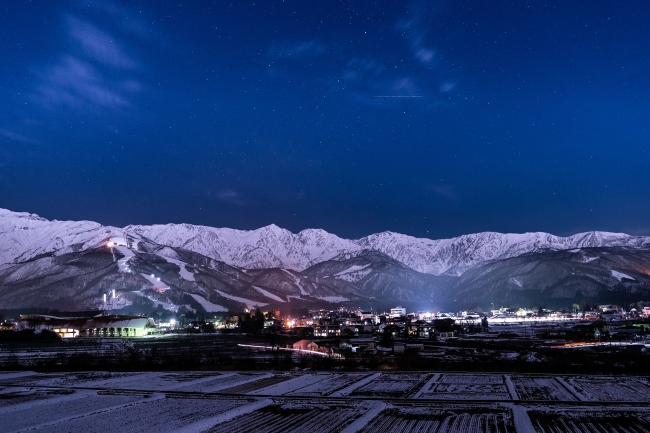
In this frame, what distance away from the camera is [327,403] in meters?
25.5

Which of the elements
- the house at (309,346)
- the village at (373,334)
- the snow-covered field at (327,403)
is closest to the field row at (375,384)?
the snow-covered field at (327,403)

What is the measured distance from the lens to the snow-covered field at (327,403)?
2103 centimetres

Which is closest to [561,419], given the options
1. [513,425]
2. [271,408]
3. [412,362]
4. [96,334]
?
[513,425]

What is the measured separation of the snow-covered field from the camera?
21.0m

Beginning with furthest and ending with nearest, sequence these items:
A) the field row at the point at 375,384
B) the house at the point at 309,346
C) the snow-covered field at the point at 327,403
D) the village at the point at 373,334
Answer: the village at the point at 373,334
the house at the point at 309,346
the field row at the point at 375,384
the snow-covered field at the point at 327,403

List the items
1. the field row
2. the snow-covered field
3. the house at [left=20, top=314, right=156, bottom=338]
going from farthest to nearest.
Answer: the house at [left=20, top=314, right=156, bottom=338], the field row, the snow-covered field

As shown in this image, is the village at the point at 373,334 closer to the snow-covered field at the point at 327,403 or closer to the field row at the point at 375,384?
the field row at the point at 375,384

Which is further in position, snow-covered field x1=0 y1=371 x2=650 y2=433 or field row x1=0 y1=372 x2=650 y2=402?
field row x1=0 y1=372 x2=650 y2=402

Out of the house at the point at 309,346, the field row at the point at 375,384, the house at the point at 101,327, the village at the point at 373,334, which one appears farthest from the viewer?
the house at the point at 101,327

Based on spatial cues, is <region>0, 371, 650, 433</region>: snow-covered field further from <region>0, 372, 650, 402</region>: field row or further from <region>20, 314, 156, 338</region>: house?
<region>20, 314, 156, 338</region>: house

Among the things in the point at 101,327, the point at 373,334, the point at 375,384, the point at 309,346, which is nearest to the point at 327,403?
the point at 375,384

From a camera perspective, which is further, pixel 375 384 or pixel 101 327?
pixel 101 327

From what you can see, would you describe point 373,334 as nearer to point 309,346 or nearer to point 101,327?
point 309,346

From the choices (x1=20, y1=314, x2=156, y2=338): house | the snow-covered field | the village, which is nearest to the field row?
the snow-covered field
